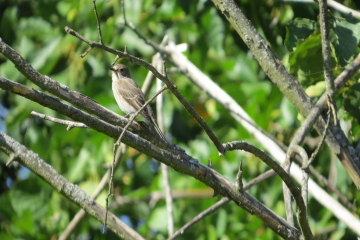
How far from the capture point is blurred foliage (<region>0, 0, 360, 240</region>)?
5512 millimetres

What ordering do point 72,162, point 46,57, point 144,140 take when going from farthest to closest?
1. point 72,162
2. point 46,57
3. point 144,140

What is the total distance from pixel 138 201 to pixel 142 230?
0.40m

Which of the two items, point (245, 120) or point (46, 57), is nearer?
point (245, 120)

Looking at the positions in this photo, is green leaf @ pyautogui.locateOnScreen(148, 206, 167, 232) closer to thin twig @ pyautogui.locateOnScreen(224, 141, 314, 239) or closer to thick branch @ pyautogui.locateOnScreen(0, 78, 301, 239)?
thick branch @ pyautogui.locateOnScreen(0, 78, 301, 239)

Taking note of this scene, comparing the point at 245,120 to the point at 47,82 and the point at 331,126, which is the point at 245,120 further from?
the point at 47,82

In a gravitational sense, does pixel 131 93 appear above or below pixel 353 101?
above

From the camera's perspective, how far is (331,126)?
134 inches

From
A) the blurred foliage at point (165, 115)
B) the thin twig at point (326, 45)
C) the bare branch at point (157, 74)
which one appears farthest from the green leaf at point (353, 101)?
the bare branch at point (157, 74)

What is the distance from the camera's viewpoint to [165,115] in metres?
6.61

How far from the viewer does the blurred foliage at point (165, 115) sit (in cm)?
551

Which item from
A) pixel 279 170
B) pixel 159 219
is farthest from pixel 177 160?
pixel 159 219

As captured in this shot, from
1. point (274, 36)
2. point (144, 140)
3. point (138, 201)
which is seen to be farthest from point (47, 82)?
point (138, 201)

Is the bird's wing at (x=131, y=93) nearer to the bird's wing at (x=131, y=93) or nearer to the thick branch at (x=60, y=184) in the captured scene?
the bird's wing at (x=131, y=93)

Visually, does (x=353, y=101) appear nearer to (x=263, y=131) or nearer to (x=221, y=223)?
(x=263, y=131)
